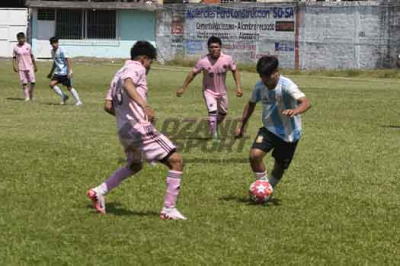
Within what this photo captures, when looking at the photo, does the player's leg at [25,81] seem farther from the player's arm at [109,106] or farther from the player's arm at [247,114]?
the player's arm at [109,106]

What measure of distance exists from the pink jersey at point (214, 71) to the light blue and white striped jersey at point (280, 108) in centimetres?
610

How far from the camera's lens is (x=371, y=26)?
4394 centimetres

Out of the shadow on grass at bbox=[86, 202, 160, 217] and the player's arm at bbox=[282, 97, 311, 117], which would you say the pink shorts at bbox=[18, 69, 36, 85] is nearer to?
the shadow on grass at bbox=[86, 202, 160, 217]

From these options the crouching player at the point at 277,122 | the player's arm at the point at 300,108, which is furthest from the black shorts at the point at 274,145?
the player's arm at the point at 300,108

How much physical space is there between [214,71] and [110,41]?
3913 cm

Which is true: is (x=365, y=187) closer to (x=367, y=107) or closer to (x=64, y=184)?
(x=64, y=184)

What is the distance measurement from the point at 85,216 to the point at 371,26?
122 ft

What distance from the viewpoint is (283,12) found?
4747 centimetres

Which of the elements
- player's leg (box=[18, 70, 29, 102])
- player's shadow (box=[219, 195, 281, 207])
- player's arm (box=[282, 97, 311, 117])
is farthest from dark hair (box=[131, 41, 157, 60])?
player's leg (box=[18, 70, 29, 102])

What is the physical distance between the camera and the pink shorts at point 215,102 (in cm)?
1573

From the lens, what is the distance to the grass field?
283 inches

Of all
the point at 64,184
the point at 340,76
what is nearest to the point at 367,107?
the point at 64,184

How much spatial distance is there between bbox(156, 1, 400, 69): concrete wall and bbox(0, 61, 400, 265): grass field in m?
26.5

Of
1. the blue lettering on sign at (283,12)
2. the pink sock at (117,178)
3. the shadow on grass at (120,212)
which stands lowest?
the shadow on grass at (120,212)
